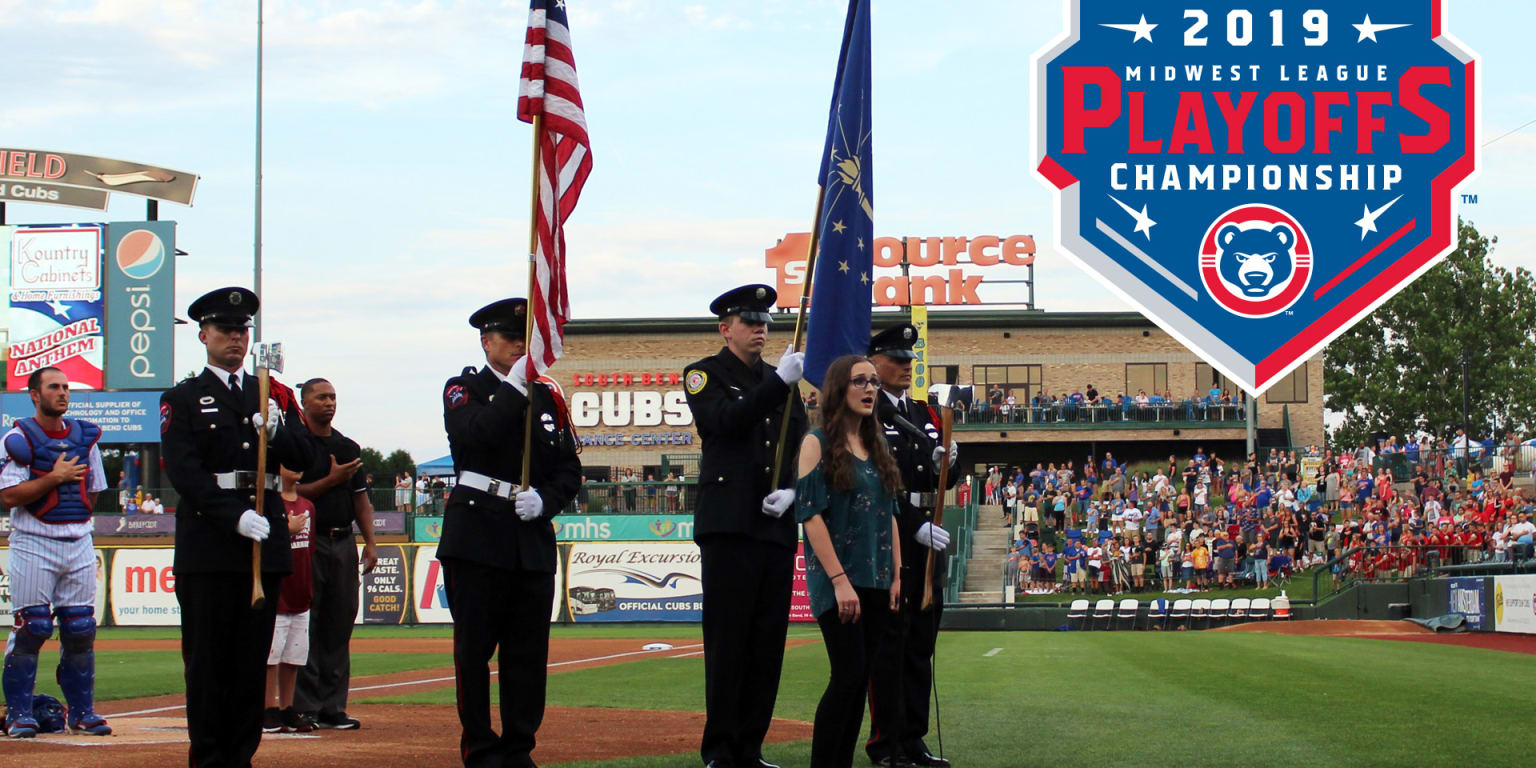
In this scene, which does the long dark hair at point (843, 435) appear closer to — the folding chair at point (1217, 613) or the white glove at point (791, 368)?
the white glove at point (791, 368)

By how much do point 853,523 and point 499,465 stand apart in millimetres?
1700

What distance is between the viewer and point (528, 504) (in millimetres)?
6957

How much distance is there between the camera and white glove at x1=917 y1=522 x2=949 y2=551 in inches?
297

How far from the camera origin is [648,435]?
61.5 metres

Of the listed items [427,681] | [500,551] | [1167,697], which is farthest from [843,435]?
[427,681]

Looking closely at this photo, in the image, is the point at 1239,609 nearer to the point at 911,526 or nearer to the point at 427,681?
the point at 427,681

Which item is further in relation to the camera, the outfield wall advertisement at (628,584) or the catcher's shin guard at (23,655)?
the outfield wall advertisement at (628,584)

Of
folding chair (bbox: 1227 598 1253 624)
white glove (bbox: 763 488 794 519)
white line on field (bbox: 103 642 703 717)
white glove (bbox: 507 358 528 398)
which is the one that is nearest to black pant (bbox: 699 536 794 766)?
white glove (bbox: 763 488 794 519)

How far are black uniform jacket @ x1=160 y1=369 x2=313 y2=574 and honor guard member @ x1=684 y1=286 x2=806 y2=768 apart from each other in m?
2.04

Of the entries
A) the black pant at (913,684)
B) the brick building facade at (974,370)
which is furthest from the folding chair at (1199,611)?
the brick building facade at (974,370)

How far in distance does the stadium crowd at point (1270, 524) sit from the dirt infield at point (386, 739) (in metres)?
22.1

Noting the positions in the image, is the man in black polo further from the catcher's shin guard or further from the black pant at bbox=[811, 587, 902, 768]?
the black pant at bbox=[811, 587, 902, 768]

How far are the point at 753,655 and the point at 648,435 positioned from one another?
179ft

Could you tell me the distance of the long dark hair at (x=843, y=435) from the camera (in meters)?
6.68
